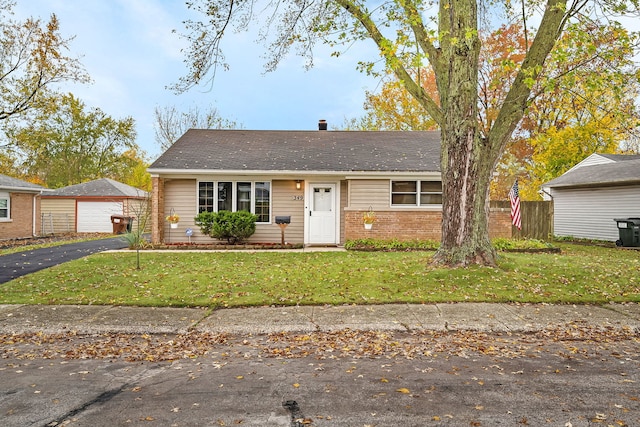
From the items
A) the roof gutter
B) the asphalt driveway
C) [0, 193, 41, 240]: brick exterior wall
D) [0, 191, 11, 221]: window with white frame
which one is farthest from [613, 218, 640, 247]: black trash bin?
[0, 191, 11, 221]: window with white frame

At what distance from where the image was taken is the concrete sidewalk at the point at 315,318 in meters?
5.65

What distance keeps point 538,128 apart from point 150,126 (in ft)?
91.3

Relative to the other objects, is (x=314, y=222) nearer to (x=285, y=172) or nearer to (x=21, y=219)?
(x=285, y=172)

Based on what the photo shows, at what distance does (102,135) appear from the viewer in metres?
37.6

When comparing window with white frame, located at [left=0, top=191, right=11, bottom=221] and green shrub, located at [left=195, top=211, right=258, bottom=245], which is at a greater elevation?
window with white frame, located at [left=0, top=191, right=11, bottom=221]

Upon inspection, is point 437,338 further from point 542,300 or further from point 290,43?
point 290,43

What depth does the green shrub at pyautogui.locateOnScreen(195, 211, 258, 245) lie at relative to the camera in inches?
542

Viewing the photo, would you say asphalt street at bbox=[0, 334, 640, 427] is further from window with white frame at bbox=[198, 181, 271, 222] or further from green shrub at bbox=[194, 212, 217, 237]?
window with white frame at bbox=[198, 181, 271, 222]

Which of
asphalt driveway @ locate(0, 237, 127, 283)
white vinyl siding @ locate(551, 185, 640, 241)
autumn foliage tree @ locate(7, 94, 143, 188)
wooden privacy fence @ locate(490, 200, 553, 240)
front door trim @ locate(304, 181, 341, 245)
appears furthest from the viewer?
autumn foliage tree @ locate(7, 94, 143, 188)

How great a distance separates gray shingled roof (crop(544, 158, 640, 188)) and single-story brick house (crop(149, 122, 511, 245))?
205 inches

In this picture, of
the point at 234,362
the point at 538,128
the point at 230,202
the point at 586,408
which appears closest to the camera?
the point at 586,408

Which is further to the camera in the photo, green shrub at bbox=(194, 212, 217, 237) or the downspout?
the downspout

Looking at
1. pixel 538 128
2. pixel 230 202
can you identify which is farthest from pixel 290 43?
pixel 538 128

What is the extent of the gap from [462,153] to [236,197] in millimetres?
8550
